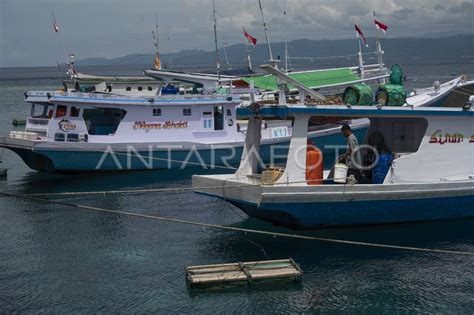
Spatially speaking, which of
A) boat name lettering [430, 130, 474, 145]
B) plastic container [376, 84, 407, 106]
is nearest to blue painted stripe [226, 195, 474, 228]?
boat name lettering [430, 130, 474, 145]

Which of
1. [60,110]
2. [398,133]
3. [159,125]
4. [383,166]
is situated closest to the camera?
[383,166]

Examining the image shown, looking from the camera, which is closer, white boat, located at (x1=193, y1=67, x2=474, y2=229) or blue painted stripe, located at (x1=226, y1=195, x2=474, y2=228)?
white boat, located at (x1=193, y1=67, x2=474, y2=229)

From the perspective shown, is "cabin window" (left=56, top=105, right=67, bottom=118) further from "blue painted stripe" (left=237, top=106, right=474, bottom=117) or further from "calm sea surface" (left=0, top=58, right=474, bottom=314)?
"blue painted stripe" (left=237, top=106, right=474, bottom=117)

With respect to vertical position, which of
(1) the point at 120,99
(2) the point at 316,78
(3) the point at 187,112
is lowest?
(3) the point at 187,112

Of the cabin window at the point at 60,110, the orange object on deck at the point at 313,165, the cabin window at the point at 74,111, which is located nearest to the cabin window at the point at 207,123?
the cabin window at the point at 74,111

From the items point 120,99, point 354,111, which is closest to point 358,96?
point 354,111

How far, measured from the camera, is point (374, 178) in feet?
57.3

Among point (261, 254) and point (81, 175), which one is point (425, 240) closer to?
point (261, 254)

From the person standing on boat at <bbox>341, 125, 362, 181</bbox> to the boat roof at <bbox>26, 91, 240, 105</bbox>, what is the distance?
13.5m

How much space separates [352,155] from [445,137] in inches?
108

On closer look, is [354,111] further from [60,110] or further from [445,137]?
[60,110]

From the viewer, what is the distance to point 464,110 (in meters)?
17.7

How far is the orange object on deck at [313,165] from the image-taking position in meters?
16.2

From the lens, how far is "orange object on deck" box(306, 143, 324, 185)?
16250 millimetres
